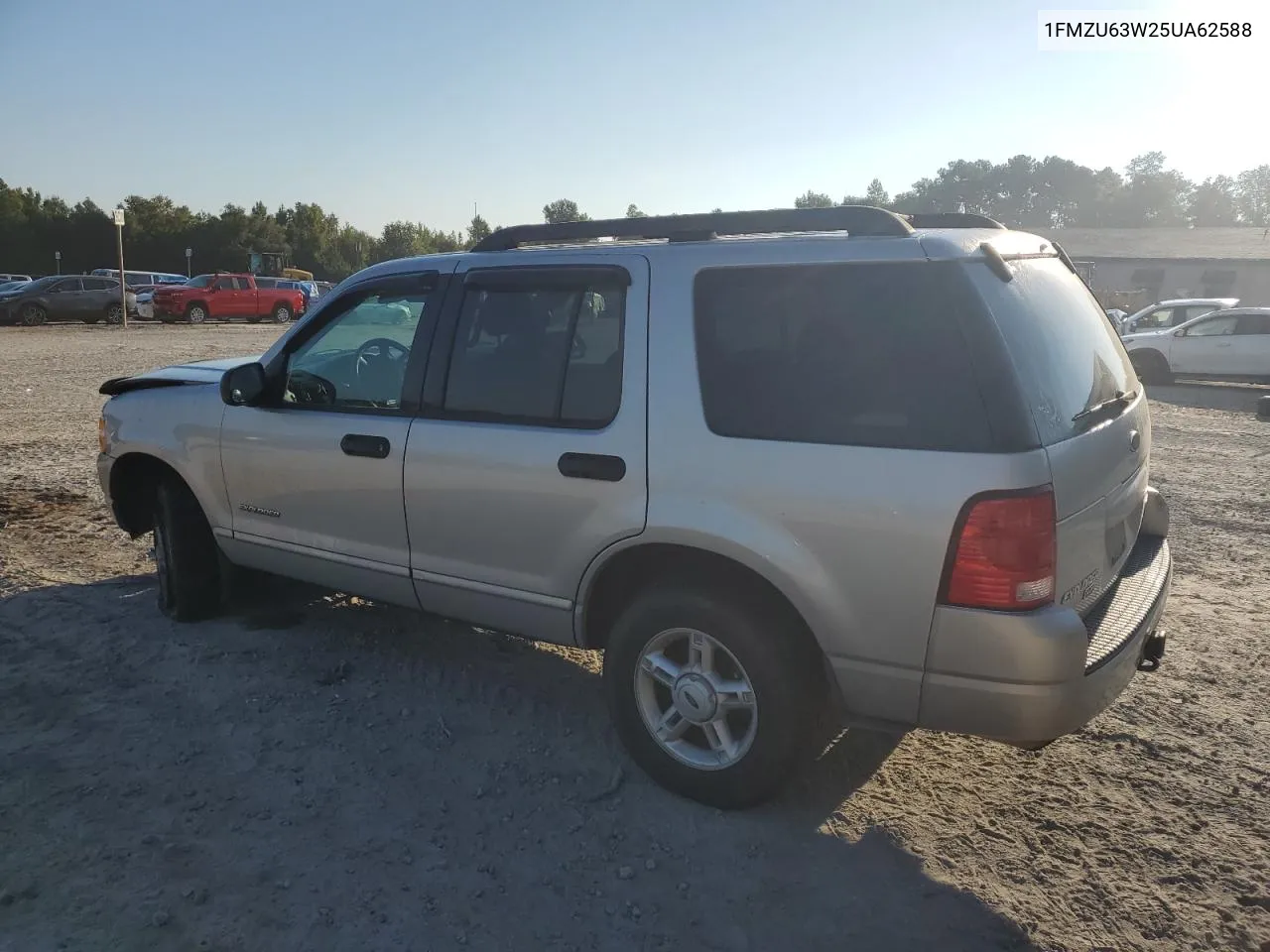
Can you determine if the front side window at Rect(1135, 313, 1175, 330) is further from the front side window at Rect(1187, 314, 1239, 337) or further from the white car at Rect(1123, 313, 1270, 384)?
the front side window at Rect(1187, 314, 1239, 337)

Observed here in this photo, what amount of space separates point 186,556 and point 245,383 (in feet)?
4.01

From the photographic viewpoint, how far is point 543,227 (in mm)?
3969

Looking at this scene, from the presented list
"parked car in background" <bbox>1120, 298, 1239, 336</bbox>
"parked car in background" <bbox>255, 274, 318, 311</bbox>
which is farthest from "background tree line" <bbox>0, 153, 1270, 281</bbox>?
"parked car in background" <bbox>1120, 298, 1239, 336</bbox>

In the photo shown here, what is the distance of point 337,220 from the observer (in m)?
86.6

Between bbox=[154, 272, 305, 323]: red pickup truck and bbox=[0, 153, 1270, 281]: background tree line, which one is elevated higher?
bbox=[0, 153, 1270, 281]: background tree line

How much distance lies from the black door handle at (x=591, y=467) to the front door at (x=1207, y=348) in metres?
17.6

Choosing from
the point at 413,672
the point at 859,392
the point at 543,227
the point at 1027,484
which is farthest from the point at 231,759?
the point at 1027,484

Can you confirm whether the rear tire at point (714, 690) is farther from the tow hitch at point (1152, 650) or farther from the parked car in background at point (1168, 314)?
the parked car in background at point (1168, 314)

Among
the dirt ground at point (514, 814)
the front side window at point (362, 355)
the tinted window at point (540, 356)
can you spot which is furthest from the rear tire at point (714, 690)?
the front side window at point (362, 355)

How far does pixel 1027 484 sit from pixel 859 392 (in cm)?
56

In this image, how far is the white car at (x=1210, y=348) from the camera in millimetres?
17000

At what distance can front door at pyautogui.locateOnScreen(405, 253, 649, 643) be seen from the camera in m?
3.42

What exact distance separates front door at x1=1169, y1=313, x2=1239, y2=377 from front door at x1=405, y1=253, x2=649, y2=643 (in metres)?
17.4

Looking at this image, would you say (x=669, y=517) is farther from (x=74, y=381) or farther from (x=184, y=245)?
(x=184, y=245)
